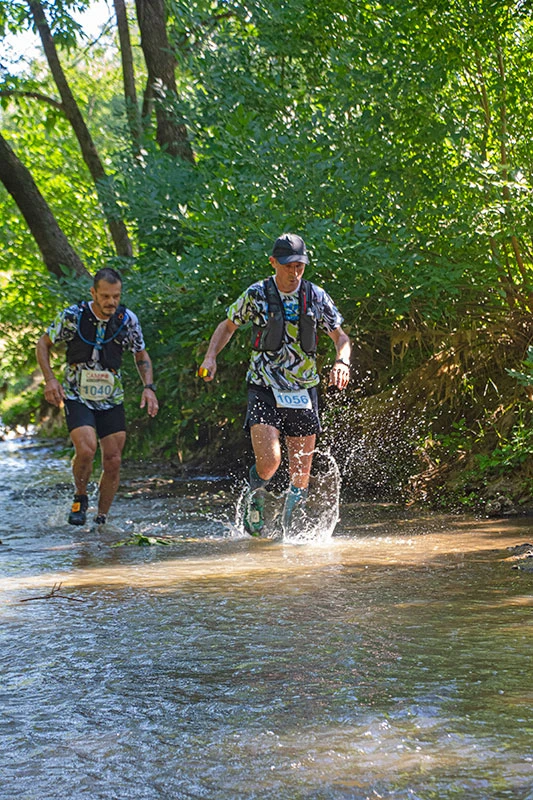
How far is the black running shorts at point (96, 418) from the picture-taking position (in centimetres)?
844

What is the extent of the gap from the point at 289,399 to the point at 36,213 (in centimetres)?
832

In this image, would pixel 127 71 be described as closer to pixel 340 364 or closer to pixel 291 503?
pixel 340 364

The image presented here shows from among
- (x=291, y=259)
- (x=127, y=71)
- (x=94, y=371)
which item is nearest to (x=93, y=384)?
(x=94, y=371)

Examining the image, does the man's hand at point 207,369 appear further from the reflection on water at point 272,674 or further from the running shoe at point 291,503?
the reflection on water at point 272,674

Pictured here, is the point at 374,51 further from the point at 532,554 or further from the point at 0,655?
the point at 0,655

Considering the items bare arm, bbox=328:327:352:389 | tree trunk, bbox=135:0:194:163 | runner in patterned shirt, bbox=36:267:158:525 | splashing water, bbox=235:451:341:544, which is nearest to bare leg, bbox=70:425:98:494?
runner in patterned shirt, bbox=36:267:158:525

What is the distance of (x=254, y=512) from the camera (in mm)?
→ 7895

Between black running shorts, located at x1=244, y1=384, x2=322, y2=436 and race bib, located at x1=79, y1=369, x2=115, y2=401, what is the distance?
58.7 inches

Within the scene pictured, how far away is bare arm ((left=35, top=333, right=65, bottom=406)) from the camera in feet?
26.4

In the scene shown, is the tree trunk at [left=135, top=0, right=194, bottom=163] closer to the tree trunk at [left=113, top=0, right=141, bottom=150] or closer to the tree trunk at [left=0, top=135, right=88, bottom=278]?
the tree trunk at [left=113, top=0, right=141, bottom=150]

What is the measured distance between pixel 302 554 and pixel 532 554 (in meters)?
1.47

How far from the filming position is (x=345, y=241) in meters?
8.12

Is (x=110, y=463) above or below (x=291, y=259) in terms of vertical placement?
below

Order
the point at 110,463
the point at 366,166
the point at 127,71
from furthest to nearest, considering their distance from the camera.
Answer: the point at 127,71 < the point at 110,463 < the point at 366,166
